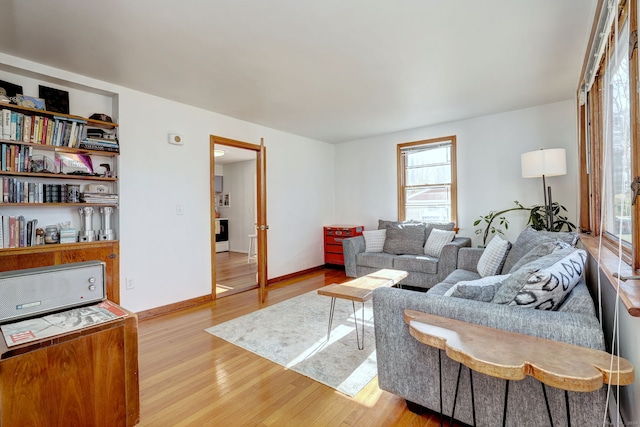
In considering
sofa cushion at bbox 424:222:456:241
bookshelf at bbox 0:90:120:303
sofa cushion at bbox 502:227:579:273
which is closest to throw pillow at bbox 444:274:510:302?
sofa cushion at bbox 502:227:579:273

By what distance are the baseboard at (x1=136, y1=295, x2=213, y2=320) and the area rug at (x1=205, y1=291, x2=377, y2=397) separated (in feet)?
2.67

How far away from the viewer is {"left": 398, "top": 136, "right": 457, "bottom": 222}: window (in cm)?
459

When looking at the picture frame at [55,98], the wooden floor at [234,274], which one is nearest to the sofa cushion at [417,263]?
the wooden floor at [234,274]

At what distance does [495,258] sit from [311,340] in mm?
1826

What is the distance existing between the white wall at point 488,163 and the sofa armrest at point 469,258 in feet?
3.67

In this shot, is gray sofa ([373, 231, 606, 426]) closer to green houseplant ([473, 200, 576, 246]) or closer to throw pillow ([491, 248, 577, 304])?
throw pillow ([491, 248, 577, 304])

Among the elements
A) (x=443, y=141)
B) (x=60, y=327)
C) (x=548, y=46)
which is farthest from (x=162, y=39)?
(x=443, y=141)

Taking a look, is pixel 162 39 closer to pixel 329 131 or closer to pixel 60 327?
pixel 60 327

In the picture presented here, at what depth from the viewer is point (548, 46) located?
236 cm

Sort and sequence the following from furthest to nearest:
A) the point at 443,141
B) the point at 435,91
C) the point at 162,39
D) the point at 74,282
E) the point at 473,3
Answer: the point at 443,141
the point at 435,91
the point at 162,39
the point at 473,3
the point at 74,282

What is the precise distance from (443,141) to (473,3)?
114 inches

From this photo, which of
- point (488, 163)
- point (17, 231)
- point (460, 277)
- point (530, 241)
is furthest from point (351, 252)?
point (17, 231)

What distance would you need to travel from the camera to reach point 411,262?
3.95 m

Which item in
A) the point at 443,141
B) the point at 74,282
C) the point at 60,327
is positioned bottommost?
the point at 60,327
